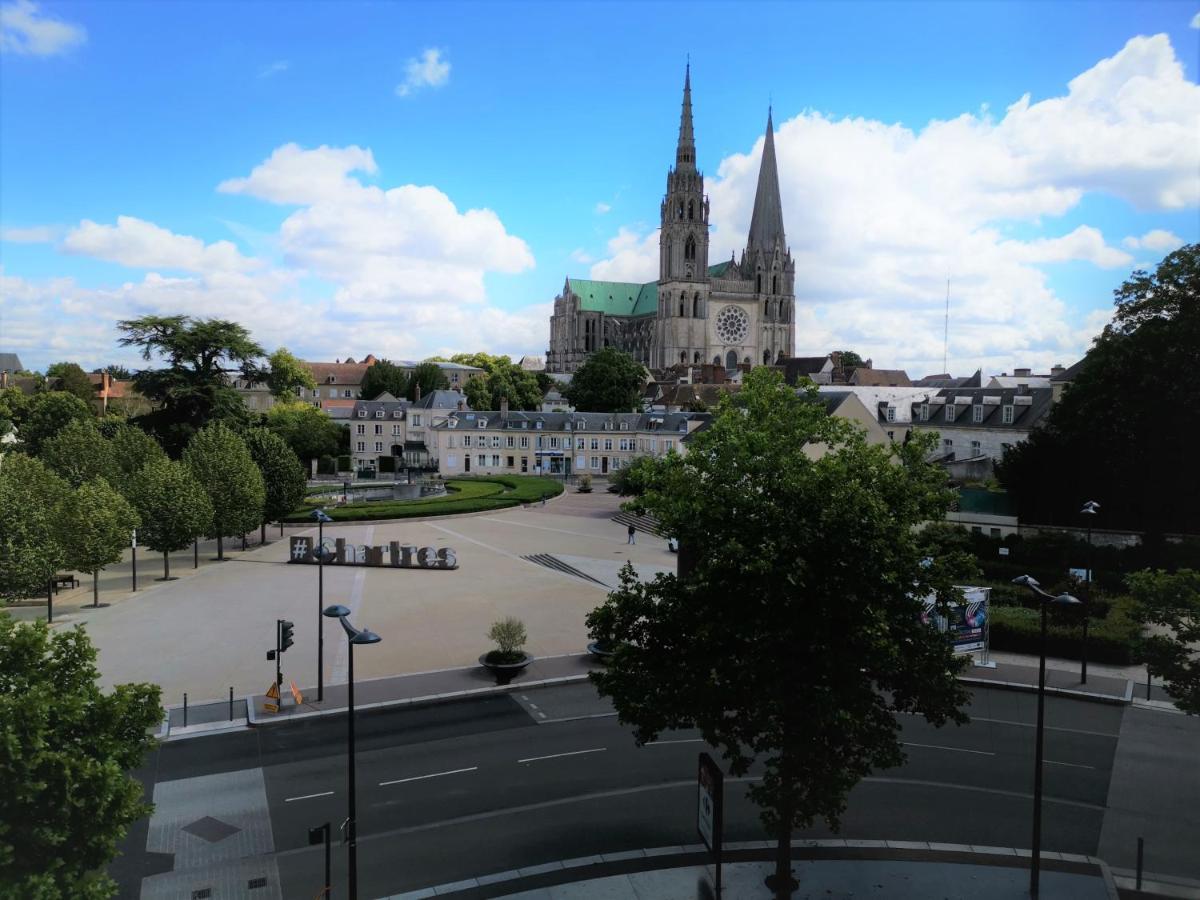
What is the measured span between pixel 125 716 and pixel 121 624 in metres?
22.2

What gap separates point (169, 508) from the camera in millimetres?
38906

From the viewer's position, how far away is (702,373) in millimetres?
138500

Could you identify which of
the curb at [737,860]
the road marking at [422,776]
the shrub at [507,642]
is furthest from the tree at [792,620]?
the shrub at [507,642]

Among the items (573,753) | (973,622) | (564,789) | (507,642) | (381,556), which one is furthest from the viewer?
(381,556)

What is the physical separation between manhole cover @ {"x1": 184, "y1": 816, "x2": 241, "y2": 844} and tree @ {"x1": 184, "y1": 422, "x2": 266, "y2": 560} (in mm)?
28334

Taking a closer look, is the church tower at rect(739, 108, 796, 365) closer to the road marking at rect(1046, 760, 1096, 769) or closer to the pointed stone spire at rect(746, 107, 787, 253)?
the pointed stone spire at rect(746, 107, 787, 253)

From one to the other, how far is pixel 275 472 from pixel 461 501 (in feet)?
54.1

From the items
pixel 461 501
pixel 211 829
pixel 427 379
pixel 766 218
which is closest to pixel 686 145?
pixel 766 218

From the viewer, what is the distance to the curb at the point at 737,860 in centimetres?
1464

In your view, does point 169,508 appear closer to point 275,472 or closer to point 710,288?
point 275,472

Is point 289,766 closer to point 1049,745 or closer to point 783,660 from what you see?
point 783,660

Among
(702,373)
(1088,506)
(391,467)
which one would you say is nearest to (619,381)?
(391,467)

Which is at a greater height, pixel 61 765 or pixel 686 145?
pixel 686 145

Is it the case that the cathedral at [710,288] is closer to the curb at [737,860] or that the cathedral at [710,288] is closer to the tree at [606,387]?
the tree at [606,387]
